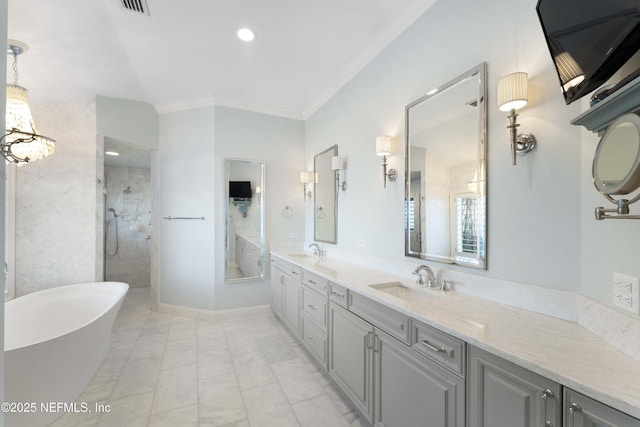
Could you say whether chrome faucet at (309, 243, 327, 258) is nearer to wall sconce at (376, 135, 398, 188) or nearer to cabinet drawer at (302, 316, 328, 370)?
cabinet drawer at (302, 316, 328, 370)

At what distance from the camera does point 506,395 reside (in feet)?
3.12

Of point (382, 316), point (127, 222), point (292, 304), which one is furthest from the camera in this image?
point (127, 222)

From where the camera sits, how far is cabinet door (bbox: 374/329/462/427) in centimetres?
115

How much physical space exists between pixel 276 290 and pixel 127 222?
3694 millimetres

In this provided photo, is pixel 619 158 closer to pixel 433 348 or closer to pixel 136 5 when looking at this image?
pixel 433 348

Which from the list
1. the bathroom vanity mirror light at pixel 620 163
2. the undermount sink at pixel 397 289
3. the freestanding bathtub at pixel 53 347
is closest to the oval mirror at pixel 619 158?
the bathroom vanity mirror light at pixel 620 163

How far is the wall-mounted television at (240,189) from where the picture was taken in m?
3.71

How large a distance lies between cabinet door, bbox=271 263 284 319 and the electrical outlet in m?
2.80

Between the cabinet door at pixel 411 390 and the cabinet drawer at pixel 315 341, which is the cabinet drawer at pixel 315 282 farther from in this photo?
the cabinet door at pixel 411 390

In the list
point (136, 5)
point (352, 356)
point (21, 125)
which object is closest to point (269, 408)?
point (352, 356)

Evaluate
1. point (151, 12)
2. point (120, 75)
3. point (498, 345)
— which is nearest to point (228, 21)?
point (151, 12)

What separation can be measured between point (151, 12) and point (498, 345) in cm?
301

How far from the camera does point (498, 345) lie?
975mm

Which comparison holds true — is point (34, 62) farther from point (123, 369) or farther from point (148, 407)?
point (148, 407)
